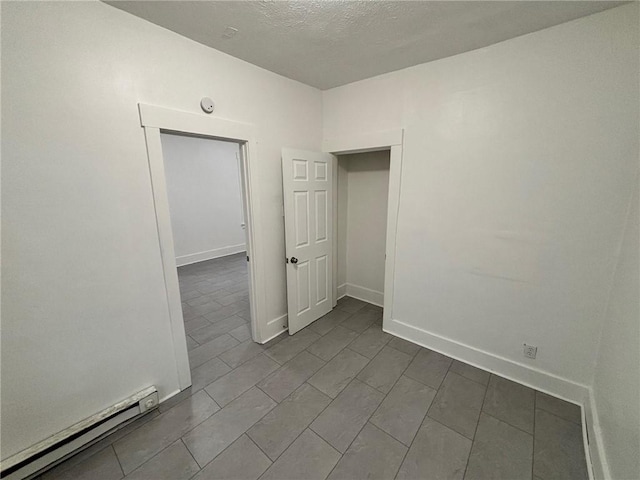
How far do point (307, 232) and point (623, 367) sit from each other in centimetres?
244

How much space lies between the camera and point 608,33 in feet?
4.98

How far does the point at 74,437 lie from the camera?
151cm

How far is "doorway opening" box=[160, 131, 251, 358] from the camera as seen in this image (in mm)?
3922

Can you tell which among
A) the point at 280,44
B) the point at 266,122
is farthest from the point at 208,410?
the point at 280,44

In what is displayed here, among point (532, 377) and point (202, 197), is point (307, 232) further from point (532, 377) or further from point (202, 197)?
point (202, 197)

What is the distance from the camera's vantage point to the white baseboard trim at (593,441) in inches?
52.0

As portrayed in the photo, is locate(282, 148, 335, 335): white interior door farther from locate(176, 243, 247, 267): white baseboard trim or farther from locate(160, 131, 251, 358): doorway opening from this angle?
locate(176, 243, 247, 267): white baseboard trim

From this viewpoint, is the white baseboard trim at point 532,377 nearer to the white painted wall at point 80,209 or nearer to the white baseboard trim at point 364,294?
the white baseboard trim at point 364,294

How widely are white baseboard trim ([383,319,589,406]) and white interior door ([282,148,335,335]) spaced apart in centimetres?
96

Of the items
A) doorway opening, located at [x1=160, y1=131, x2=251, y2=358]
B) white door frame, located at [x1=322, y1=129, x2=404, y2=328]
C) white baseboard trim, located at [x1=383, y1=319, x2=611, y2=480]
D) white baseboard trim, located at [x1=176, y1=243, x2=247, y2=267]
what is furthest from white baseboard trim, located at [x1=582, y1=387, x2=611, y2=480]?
white baseboard trim, located at [x1=176, y1=243, x2=247, y2=267]

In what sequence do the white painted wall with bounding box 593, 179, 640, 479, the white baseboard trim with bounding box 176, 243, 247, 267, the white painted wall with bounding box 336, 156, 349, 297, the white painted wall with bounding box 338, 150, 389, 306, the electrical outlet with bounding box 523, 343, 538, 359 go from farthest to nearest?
the white baseboard trim with bounding box 176, 243, 247, 267, the white painted wall with bounding box 336, 156, 349, 297, the white painted wall with bounding box 338, 150, 389, 306, the electrical outlet with bounding box 523, 343, 538, 359, the white painted wall with bounding box 593, 179, 640, 479

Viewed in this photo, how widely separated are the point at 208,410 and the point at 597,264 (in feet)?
9.92

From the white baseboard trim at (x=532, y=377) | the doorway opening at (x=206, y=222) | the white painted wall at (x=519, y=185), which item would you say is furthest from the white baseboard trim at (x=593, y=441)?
the doorway opening at (x=206, y=222)

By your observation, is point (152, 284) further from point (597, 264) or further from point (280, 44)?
point (597, 264)
